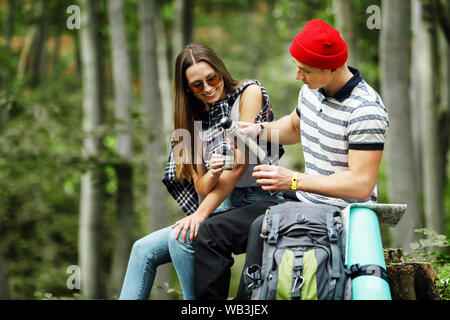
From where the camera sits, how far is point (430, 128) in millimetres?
9391

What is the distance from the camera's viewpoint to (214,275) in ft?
10.2

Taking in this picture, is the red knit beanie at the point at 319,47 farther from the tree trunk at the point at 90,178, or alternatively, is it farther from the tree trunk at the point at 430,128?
the tree trunk at the point at 90,178

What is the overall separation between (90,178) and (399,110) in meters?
5.19

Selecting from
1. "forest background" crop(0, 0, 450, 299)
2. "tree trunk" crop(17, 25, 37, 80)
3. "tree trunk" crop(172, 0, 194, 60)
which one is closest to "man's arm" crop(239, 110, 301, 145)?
"forest background" crop(0, 0, 450, 299)

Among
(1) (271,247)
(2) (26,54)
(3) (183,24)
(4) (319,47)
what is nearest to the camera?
(1) (271,247)

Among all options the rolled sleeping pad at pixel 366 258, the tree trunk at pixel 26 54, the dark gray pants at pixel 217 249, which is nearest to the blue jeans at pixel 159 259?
the dark gray pants at pixel 217 249

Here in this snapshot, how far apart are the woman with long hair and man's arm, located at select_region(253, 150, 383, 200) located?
1.26 feet

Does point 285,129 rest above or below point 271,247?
above

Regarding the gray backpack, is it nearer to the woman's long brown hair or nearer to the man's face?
the man's face

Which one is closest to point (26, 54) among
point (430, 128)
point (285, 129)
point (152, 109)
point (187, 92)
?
point (152, 109)

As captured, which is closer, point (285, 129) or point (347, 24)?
point (285, 129)

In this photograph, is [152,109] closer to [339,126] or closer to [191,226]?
[191,226]
